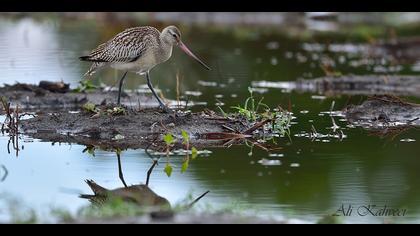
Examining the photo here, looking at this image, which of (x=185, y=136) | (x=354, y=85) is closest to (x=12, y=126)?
(x=185, y=136)

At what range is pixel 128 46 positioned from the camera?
1188 centimetres

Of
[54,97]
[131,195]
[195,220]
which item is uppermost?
[54,97]

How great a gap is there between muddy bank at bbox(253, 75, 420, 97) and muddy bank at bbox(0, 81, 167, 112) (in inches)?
114

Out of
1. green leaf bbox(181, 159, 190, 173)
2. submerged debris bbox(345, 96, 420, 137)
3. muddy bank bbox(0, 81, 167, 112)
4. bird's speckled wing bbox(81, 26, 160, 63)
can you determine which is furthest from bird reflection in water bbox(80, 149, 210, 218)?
muddy bank bbox(0, 81, 167, 112)

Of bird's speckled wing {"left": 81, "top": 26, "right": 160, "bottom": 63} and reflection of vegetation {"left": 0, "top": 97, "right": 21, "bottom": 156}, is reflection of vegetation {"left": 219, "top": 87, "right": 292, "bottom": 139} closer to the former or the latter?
bird's speckled wing {"left": 81, "top": 26, "right": 160, "bottom": 63}

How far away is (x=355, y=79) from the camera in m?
16.0

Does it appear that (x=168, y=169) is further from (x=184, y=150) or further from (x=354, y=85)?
(x=354, y=85)

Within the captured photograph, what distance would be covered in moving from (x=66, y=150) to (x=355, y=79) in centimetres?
685

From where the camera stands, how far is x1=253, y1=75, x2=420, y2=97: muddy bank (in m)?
15.3

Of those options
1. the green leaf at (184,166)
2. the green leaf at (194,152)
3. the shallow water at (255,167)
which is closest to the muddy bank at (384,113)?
the shallow water at (255,167)

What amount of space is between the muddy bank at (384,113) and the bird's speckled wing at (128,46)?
9.12 ft

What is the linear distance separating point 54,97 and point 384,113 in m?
4.51

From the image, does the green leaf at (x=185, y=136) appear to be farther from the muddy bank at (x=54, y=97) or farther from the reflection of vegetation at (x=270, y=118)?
the muddy bank at (x=54, y=97)
